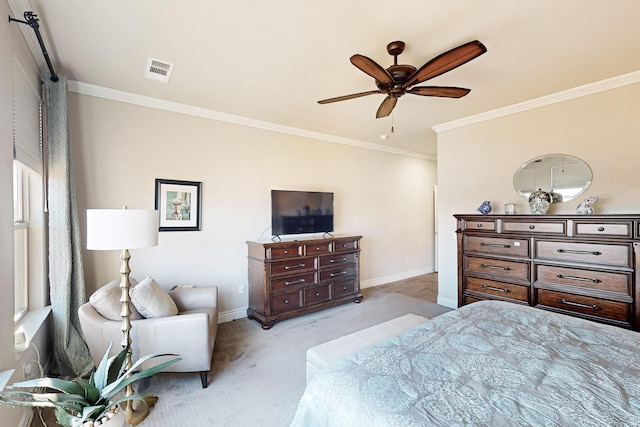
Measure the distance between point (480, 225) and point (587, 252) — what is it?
3.17ft

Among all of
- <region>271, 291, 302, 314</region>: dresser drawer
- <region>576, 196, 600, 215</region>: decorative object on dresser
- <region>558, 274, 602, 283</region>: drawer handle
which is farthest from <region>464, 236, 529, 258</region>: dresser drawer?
<region>271, 291, 302, 314</region>: dresser drawer

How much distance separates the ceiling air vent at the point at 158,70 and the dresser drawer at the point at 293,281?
2495 mm

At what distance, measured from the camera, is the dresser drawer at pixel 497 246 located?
310cm

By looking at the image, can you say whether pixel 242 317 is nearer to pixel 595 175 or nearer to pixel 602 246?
pixel 602 246

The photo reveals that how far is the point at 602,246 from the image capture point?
263 centimetres

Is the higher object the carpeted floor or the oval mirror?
the oval mirror

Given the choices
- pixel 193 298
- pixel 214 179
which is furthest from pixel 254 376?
pixel 214 179

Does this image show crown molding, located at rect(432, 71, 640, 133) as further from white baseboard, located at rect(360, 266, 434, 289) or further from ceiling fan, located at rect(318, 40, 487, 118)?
white baseboard, located at rect(360, 266, 434, 289)

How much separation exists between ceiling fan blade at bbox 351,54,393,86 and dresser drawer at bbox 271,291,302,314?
8.95 ft

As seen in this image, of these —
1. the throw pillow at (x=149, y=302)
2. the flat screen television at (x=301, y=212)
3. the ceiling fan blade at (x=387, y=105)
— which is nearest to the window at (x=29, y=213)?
the throw pillow at (x=149, y=302)

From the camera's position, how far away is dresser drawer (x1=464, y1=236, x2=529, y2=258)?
310 cm

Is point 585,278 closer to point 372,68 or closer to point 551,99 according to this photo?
point 551,99

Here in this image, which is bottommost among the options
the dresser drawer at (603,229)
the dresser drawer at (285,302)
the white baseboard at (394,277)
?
the white baseboard at (394,277)

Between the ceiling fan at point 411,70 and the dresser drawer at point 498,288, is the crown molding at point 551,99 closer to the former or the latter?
the ceiling fan at point 411,70
